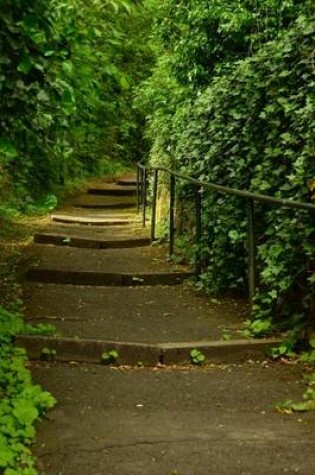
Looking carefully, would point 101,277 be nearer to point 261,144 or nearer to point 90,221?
point 261,144

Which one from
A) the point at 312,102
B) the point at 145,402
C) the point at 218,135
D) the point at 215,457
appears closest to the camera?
the point at 215,457

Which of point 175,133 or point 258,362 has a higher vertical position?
point 175,133

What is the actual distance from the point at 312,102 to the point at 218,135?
213cm

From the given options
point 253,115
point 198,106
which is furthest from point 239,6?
point 253,115

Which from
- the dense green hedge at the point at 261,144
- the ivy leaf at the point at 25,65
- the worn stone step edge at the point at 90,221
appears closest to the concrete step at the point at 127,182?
the worn stone step edge at the point at 90,221

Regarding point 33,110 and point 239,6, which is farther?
point 239,6

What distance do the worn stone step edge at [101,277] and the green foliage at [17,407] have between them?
2.56 meters

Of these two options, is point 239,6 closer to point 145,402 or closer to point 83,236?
point 83,236

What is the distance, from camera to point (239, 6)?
328 inches

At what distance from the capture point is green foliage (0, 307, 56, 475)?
2.73 metres

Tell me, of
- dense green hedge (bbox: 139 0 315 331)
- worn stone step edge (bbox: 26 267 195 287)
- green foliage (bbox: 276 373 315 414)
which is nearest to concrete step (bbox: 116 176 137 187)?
dense green hedge (bbox: 139 0 315 331)

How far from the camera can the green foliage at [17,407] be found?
8.96 ft

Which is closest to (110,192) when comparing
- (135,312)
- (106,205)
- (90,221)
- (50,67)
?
(106,205)

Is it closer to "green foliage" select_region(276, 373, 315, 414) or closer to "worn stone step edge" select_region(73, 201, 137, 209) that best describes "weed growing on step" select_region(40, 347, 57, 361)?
"green foliage" select_region(276, 373, 315, 414)
